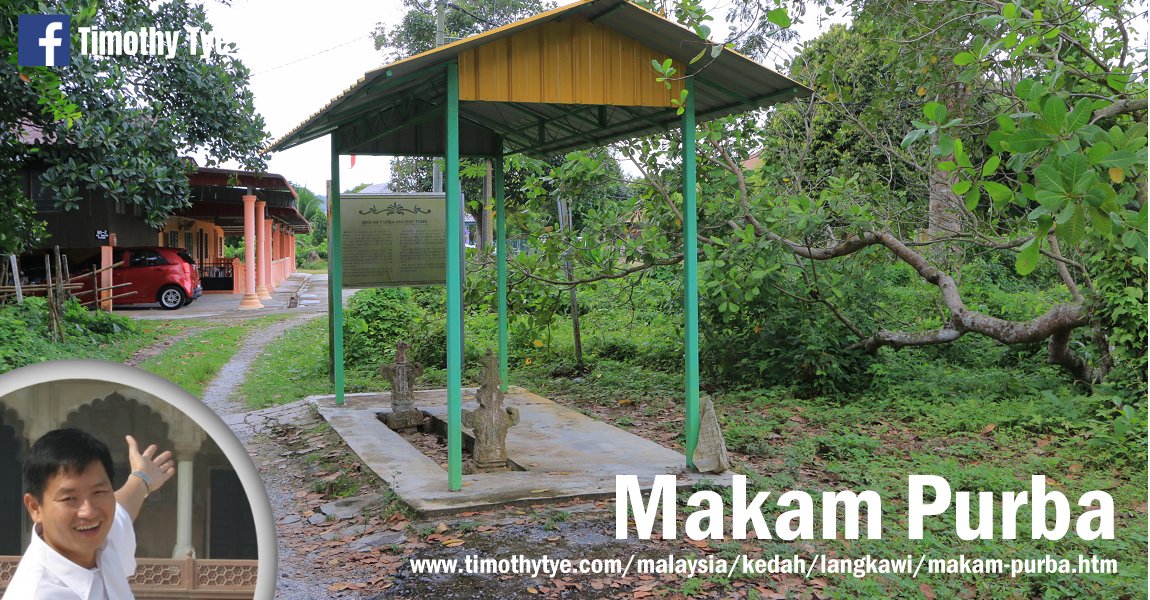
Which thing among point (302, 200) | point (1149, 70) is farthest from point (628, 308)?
point (302, 200)

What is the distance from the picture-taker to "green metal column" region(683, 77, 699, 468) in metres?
7.14

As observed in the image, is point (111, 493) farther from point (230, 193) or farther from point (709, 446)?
point (230, 193)

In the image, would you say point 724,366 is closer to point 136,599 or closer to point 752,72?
point 752,72

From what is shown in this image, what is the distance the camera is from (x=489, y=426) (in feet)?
23.9

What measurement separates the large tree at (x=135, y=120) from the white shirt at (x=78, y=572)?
1097 centimetres

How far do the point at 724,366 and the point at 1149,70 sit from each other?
6676 mm

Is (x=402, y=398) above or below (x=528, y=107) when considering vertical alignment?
below

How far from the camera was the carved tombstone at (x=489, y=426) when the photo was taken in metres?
7.25

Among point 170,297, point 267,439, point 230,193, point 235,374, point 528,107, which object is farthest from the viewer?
point 230,193

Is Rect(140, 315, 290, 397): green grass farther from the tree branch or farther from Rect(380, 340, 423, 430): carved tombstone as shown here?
the tree branch

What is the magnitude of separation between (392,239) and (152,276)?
49.5 ft

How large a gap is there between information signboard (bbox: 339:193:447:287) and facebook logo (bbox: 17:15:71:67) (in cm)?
341

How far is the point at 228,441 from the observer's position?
4.82 ft

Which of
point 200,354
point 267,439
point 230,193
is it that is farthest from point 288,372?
point 230,193
